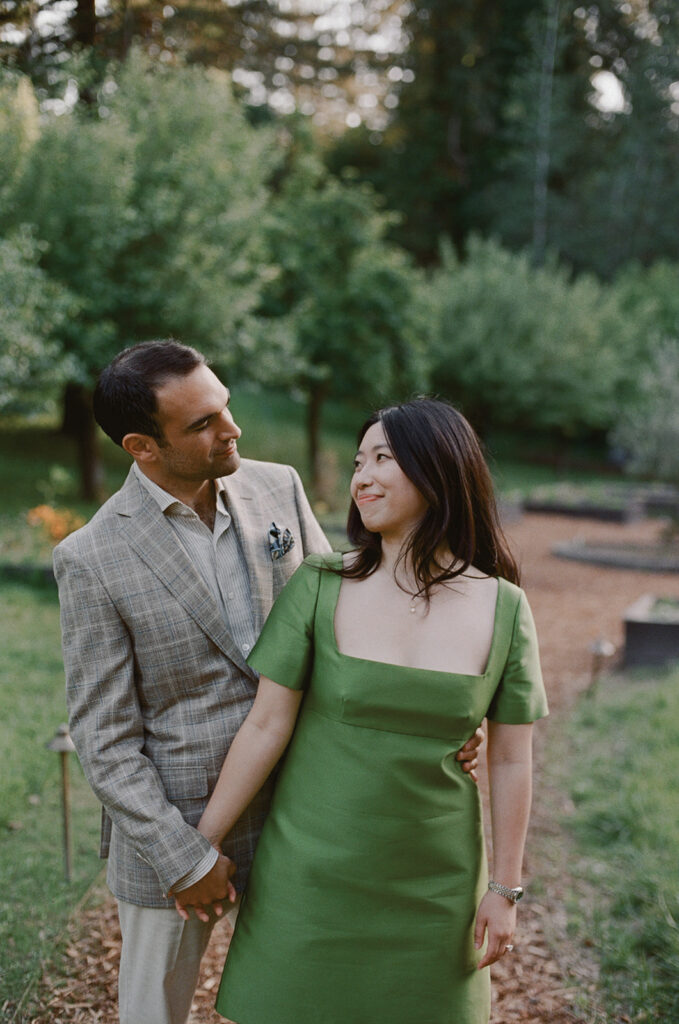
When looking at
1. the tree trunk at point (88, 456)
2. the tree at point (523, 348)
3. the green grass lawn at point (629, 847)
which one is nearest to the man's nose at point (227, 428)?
the green grass lawn at point (629, 847)

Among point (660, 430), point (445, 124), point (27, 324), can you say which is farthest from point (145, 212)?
point (445, 124)

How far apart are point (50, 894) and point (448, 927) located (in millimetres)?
2242

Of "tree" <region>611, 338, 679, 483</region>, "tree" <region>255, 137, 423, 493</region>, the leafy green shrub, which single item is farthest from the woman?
"tree" <region>255, 137, 423, 493</region>

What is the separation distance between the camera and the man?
1.94m

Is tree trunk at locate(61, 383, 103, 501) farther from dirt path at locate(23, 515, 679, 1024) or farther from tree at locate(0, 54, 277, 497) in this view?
dirt path at locate(23, 515, 679, 1024)

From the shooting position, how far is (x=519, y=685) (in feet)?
6.38

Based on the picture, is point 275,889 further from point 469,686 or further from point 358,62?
point 358,62

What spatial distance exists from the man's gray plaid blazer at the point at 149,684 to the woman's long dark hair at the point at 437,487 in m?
0.39

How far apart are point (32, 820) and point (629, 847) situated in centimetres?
289

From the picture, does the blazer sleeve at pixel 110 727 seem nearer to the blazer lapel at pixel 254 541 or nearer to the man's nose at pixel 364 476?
the blazer lapel at pixel 254 541

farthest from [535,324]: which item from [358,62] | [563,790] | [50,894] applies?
[50,894]

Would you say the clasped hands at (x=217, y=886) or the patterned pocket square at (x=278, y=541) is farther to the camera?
the patterned pocket square at (x=278, y=541)

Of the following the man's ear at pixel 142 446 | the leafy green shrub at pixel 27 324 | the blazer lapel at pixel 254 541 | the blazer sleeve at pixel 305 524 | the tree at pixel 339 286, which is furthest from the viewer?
the tree at pixel 339 286

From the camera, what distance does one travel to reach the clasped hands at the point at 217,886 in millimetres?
1927
